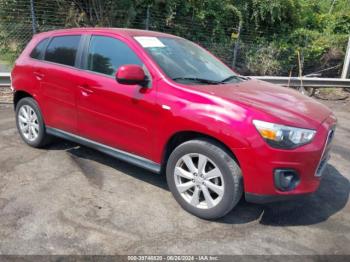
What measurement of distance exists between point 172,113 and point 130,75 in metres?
0.55

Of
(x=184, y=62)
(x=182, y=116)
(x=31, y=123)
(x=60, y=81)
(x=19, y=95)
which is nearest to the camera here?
(x=182, y=116)

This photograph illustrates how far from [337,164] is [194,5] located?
7.60 meters

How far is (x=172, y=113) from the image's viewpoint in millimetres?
3613

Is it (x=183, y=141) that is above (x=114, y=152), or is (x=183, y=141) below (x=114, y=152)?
above

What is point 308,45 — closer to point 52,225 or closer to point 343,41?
point 343,41

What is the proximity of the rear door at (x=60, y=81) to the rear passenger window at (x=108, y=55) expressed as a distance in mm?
249

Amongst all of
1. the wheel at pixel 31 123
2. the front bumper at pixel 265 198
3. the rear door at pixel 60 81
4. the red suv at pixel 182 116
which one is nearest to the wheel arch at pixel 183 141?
the red suv at pixel 182 116

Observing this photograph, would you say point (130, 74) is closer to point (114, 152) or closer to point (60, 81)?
point (114, 152)

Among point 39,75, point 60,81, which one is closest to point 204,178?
point 60,81

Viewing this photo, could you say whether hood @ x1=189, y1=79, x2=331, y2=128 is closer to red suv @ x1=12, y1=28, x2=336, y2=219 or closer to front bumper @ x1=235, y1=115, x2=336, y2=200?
red suv @ x1=12, y1=28, x2=336, y2=219

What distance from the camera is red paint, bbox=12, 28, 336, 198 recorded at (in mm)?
3248

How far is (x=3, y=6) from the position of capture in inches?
374

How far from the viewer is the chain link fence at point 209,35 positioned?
9.62 metres

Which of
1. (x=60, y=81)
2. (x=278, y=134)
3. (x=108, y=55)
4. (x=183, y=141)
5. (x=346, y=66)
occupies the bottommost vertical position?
(x=346, y=66)
